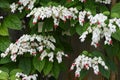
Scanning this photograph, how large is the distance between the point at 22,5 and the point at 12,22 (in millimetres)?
146

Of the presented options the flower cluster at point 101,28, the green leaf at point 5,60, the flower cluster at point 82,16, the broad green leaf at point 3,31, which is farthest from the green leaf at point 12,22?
the flower cluster at point 101,28

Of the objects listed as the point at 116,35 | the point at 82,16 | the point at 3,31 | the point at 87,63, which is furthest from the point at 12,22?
the point at 116,35

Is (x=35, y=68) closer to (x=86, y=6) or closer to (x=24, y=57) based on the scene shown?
(x=24, y=57)

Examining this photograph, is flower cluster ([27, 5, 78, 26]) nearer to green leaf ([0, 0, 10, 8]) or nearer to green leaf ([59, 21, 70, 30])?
green leaf ([59, 21, 70, 30])

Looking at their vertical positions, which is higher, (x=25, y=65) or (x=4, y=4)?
(x=4, y=4)

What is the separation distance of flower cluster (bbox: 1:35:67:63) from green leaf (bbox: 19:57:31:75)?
0.24ft

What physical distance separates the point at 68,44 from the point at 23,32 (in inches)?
14.6

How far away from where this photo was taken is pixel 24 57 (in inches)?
96.7

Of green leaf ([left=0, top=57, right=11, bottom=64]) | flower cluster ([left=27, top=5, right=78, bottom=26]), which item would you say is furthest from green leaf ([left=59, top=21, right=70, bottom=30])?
green leaf ([left=0, top=57, right=11, bottom=64])

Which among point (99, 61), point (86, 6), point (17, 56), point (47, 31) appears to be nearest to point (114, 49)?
point (99, 61)

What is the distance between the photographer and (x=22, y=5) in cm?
248

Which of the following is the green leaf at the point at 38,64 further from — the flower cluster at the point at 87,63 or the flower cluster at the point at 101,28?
the flower cluster at the point at 101,28

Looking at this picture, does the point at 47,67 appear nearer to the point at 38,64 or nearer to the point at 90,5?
the point at 38,64

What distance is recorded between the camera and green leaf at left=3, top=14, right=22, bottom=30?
2.40 m
